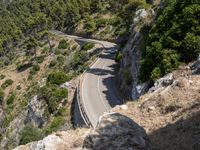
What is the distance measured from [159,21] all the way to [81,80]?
24544 mm

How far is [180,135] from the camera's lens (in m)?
15.8

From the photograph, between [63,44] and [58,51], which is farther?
[63,44]

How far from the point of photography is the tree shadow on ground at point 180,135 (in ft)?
48.4

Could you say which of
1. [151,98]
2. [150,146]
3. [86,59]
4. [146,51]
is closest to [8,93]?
[86,59]

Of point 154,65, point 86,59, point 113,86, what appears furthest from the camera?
point 86,59

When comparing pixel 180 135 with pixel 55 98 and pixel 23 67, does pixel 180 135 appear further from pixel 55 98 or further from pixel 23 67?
pixel 23 67

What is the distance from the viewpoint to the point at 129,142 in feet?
43.8

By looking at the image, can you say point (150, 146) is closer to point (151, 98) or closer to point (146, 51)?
point (151, 98)

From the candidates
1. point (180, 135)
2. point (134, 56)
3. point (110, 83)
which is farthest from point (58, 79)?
point (180, 135)

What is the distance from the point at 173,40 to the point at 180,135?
672 inches

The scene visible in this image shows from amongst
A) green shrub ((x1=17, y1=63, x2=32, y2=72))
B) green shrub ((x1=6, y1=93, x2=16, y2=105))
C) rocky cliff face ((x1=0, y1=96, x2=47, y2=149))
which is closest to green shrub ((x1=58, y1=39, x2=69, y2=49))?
green shrub ((x1=17, y1=63, x2=32, y2=72))

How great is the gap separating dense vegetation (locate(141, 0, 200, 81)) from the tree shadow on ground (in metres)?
12.8

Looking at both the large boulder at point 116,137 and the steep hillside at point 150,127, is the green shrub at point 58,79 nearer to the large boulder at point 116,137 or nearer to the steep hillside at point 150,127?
the steep hillside at point 150,127

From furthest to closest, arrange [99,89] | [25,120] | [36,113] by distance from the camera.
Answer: [25,120], [36,113], [99,89]
